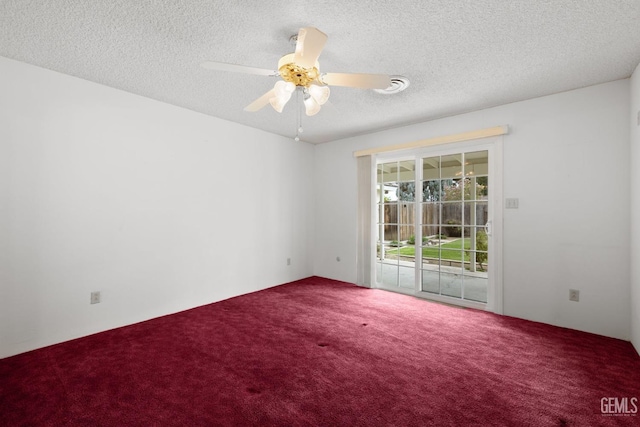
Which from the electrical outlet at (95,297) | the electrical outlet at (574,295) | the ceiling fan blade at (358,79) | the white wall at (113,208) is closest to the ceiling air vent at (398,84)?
the ceiling fan blade at (358,79)

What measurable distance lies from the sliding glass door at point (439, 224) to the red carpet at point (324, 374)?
79cm

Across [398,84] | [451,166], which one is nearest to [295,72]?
[398,84]

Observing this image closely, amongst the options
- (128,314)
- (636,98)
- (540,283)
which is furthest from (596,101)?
(128,314)

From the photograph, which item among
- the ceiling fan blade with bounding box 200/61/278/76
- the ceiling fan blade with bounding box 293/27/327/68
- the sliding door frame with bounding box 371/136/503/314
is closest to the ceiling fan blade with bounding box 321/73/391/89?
the ceiling fan blade with bounding box 293/27/327/68

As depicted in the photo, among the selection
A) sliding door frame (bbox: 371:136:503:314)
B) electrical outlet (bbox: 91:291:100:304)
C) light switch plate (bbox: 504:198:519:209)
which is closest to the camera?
electrical outlet (bbox: 91:291:100:304)

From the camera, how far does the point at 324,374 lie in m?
2.15

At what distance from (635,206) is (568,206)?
0.49 metres

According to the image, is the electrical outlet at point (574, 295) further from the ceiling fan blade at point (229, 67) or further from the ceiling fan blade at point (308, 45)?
the ceiling fan blade at point (229, 67)

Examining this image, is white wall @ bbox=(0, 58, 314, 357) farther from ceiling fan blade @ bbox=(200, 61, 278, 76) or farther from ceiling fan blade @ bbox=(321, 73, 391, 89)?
ceiling fan blade @ bbox=(321, 73, 391, 89)

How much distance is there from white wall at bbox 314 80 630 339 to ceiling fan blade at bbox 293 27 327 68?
272 cm

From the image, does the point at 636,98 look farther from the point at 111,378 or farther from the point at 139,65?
the point at 111,378

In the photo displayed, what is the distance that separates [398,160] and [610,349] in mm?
3102

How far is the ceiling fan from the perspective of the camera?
172 cm

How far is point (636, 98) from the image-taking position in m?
2.51
